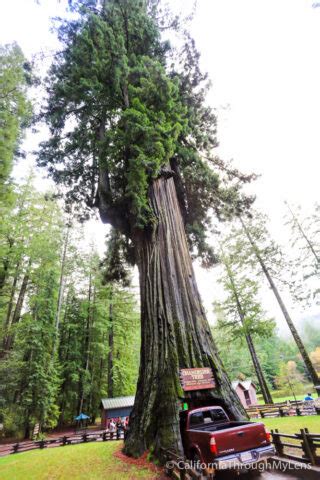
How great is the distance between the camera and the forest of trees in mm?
7012

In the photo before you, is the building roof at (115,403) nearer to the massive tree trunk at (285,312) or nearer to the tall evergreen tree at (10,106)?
the massive tree trunk at (285,312)

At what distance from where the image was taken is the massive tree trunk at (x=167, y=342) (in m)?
5.68

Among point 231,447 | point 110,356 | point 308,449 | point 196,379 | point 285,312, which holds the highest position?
point 110,356

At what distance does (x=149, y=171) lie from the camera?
330 inches

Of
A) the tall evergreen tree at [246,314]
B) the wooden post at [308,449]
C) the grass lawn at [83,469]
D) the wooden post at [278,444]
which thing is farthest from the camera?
the tall evergreen tree at [246,314]

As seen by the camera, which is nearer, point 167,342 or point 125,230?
point 167,342

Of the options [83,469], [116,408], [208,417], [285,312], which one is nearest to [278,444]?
[208,417]

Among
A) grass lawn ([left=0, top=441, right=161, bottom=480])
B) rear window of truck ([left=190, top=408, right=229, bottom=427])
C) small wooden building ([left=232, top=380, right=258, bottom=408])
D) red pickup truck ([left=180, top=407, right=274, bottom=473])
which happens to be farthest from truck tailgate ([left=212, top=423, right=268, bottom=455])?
small wooden building ([left=232, top=380, right=258, bottom=408])

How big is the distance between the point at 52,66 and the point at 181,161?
682cm

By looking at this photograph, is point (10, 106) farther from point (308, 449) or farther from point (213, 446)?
point (308, 449)

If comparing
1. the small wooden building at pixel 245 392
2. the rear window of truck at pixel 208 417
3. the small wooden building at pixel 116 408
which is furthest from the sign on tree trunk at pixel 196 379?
the small wooden building at pixel 245 392

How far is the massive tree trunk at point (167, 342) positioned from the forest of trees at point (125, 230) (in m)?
0.03

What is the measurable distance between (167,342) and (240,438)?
106 inches

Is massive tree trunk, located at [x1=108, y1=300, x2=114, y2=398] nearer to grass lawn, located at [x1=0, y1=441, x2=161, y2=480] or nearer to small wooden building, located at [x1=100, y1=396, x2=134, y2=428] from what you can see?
small wooden building, located at [x1=100, y1=396, x2=134, y2=428]
